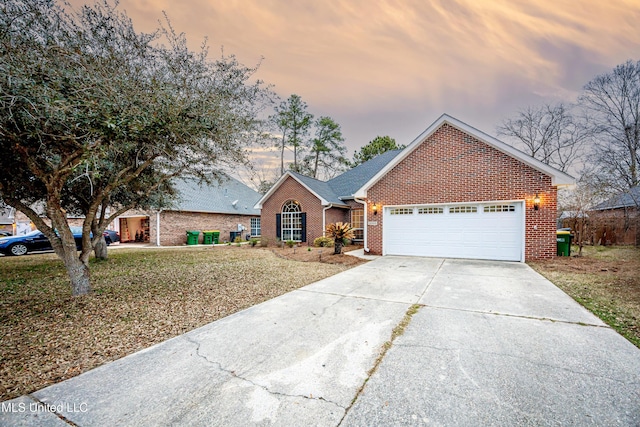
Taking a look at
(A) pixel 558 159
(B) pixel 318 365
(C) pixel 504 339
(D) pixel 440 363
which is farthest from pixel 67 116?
(A) pixel 558 159

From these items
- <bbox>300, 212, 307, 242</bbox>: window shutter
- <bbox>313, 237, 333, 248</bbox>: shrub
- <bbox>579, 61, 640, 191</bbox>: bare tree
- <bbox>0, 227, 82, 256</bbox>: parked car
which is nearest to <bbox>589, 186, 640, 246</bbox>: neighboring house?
<bbox>579, 61, 640, 191</bbox>: bare tree

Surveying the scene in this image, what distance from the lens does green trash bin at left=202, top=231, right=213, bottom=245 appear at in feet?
60.5

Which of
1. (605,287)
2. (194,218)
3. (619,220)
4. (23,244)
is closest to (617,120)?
(619,220)

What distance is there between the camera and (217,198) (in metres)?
21.1

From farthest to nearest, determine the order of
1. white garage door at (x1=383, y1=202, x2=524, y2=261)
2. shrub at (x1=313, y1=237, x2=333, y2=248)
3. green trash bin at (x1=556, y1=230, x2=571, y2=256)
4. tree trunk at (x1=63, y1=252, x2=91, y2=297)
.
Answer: shrub at (x1=313, y1=237, x2=333, y2=248) < green trash bin at (x1=556, y1=230, x2=571, y2=256) < white garage door at (x1=383, y1=202, x2=524, y2=261) < tree trunk at (x1=63, y1=252, x2=91, y2=297)

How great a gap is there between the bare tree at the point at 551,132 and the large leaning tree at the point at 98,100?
79.8ft

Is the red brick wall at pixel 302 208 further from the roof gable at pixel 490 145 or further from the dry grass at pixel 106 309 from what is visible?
the dry grass at pixel 106 309

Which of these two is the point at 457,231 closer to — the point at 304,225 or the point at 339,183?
the point at 304,225

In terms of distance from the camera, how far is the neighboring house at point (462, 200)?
9.01 meters

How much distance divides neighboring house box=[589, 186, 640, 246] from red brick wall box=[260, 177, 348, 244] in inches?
646

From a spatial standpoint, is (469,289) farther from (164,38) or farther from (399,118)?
(399,118)

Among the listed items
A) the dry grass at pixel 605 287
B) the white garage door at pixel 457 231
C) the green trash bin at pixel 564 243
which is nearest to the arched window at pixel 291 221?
the white garage door at pixel 457 231

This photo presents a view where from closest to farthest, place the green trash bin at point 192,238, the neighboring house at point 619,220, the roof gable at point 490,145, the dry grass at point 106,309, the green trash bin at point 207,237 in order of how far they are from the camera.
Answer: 1. the dry grass at point 106,309
2. the roof gable at point 490,145
3. the neighboring house at point 619,220
4. the green trash bin at point 192,238
5. the green trash bin at point 207,237

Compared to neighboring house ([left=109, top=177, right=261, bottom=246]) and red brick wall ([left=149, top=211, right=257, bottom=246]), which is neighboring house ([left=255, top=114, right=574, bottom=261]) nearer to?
neighboring house ([left=109, top=177, right=261, bottom=246])
